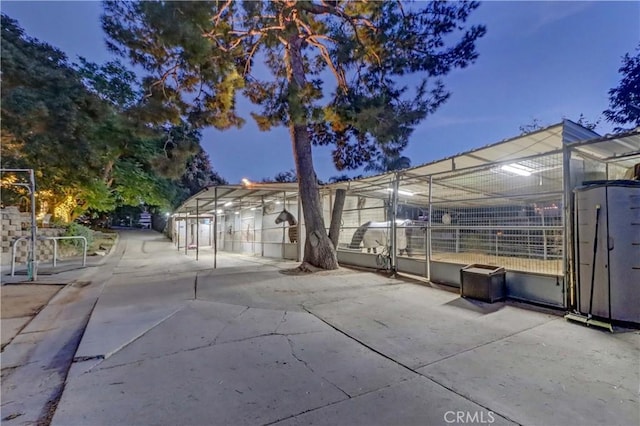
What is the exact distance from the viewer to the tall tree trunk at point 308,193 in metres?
7.38

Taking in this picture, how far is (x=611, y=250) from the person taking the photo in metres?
3.10

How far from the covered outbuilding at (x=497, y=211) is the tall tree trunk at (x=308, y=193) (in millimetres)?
1201

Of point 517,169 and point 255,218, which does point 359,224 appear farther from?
point 255,218

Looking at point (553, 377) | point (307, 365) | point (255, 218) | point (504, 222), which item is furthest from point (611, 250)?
point (255, 218)

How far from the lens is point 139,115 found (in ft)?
23.2

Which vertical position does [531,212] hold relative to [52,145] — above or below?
below

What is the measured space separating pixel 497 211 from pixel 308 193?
14.2 feet

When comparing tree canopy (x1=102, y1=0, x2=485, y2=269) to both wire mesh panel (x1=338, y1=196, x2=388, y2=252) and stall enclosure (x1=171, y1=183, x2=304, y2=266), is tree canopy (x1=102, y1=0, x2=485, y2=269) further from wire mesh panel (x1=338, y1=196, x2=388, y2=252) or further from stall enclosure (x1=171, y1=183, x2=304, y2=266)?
stall enclosure (x1=171, y1=183, x2=304, y2=266)

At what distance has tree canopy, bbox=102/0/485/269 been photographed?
6.73 m

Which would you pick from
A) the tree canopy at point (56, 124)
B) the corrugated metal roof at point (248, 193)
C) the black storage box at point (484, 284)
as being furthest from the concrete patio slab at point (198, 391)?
the tree canopy at point (56, 124)

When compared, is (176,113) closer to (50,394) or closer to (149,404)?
(50,394)

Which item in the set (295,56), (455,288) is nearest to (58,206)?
(295,56)

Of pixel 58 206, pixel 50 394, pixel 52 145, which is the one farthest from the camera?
pixel 58 206

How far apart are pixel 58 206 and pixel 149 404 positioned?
47.1ft
